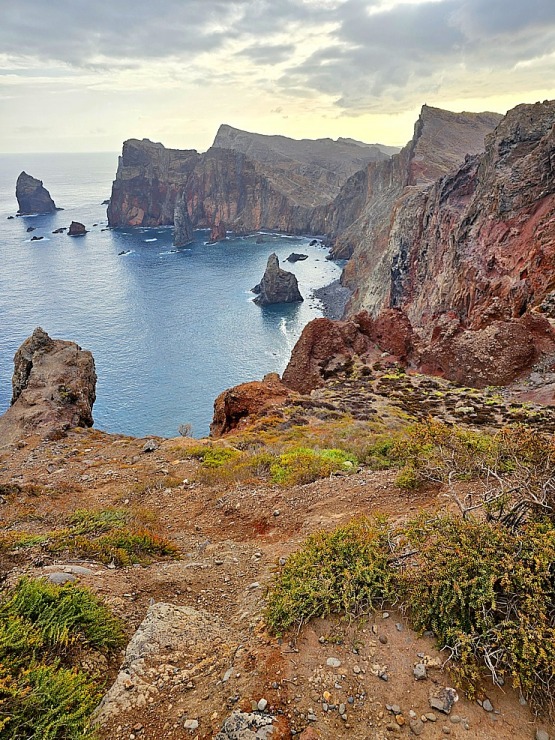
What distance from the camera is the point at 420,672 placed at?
5133 mm

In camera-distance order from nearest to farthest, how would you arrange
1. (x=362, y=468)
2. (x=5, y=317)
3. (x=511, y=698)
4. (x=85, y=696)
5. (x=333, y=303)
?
1. (x=511, y=698)
2. (x=85, y=696)
3. (x=362, y=468)
4. (x=5, y=317)
5. (x=333, y=303)

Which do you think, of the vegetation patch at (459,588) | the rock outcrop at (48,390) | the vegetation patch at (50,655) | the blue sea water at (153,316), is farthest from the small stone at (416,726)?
the blue sea water at (153,316)

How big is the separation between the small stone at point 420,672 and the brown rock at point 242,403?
21.6 metres

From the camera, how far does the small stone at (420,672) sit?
5.11 m

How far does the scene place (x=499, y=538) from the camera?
5.78 m

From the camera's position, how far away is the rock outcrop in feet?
84.2

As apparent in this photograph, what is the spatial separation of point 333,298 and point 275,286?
14.9 meters

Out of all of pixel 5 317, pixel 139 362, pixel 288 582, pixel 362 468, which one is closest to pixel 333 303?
pixel 139 362

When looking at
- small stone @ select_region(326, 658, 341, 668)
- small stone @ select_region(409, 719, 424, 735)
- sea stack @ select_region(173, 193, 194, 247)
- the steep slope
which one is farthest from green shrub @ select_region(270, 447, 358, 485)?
sea stack @ select_region(173, 193, 194, 247)

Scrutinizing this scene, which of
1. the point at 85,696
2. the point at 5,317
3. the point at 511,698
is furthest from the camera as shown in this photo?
the point at 5,317

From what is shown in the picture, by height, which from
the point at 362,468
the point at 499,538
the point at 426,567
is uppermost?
the point at 499,538

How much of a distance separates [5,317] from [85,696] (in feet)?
313

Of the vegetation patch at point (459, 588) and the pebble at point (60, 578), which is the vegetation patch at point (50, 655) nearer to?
the pebble at point (60, 578)

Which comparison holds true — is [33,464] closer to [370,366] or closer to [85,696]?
[85,696]
